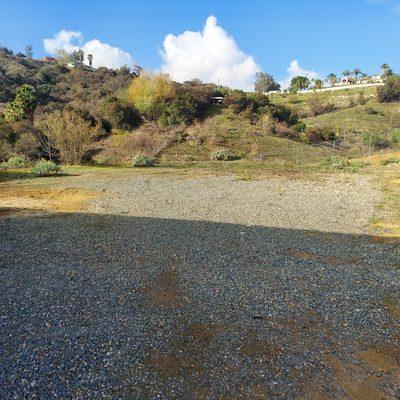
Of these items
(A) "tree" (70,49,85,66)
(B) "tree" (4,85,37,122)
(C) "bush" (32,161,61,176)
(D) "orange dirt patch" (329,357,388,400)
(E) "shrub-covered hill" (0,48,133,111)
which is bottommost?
(D) "orange dirt patch" (329,357,388,400)

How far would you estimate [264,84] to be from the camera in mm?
85688

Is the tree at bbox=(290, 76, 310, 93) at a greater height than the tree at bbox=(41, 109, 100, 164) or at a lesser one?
greater

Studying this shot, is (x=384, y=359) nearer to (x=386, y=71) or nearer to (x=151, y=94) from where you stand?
(x=151, y=94)

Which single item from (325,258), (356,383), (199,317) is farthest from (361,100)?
(356,383)

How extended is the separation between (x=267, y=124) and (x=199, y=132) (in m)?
8.95

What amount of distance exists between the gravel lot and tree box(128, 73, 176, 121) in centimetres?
3088

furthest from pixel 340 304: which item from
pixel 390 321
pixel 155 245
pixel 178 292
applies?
pixel 155 245

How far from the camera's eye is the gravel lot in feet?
13.9

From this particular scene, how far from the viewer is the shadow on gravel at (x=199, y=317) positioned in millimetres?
4219

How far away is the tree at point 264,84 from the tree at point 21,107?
59312mm

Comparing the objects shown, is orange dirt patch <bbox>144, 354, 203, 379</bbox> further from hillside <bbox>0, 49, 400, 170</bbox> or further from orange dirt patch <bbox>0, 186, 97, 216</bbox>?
hillside <bbox>0, 49, 400, 170</bbox>

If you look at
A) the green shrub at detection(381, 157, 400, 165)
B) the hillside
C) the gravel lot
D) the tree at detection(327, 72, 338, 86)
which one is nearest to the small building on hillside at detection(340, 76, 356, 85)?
the tree at detection(327, 72, 338, 86)

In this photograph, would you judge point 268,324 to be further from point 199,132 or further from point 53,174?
point 199,132

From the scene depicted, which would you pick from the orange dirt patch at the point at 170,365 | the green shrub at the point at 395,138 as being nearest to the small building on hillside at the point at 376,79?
the green shrub at the point at 395,138
